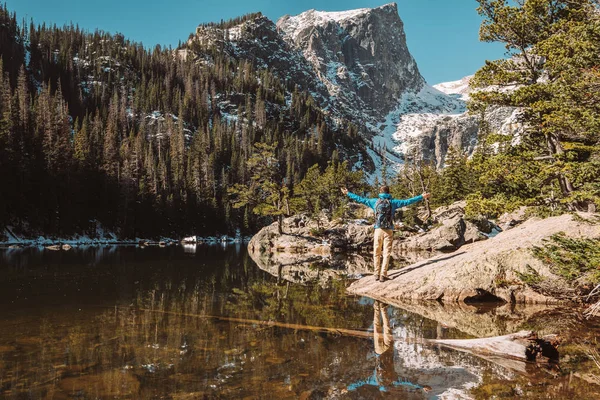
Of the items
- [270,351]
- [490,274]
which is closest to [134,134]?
→ [490,274]

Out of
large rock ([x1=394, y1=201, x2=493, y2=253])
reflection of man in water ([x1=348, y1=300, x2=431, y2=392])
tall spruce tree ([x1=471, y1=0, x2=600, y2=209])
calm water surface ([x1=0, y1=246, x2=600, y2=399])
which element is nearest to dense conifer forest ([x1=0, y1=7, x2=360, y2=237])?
large rock ([x1=394, y1=201, x2=493, y2=253])

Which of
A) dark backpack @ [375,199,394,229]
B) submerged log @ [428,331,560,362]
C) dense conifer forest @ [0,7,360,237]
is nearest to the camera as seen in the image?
submerged log @ [428,331,560,362]

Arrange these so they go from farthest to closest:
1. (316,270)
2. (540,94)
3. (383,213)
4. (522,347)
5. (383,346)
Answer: (316,270)
(540,94)
(383,213)
(383,346)
(522,347)

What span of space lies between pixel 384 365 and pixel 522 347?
72.9 inches

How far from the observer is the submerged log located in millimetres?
4672

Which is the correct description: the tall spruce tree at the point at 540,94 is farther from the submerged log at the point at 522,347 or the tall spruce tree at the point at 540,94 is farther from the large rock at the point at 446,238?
the large rock at the point at 446,238

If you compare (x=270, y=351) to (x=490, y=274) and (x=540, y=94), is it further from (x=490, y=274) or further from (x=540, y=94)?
(x=540, y=94)

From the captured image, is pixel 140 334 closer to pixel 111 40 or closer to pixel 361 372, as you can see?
pixel 361 372

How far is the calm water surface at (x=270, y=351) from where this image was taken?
394 cm

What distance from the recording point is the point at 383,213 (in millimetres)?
9562

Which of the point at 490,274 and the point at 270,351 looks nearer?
the point at 270,351

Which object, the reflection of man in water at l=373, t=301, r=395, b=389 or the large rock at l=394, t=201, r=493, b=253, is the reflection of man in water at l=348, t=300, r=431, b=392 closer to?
the reflection of man in water at l=373, t=301, r=395, b=389

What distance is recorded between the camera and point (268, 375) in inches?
172

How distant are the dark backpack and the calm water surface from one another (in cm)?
203
